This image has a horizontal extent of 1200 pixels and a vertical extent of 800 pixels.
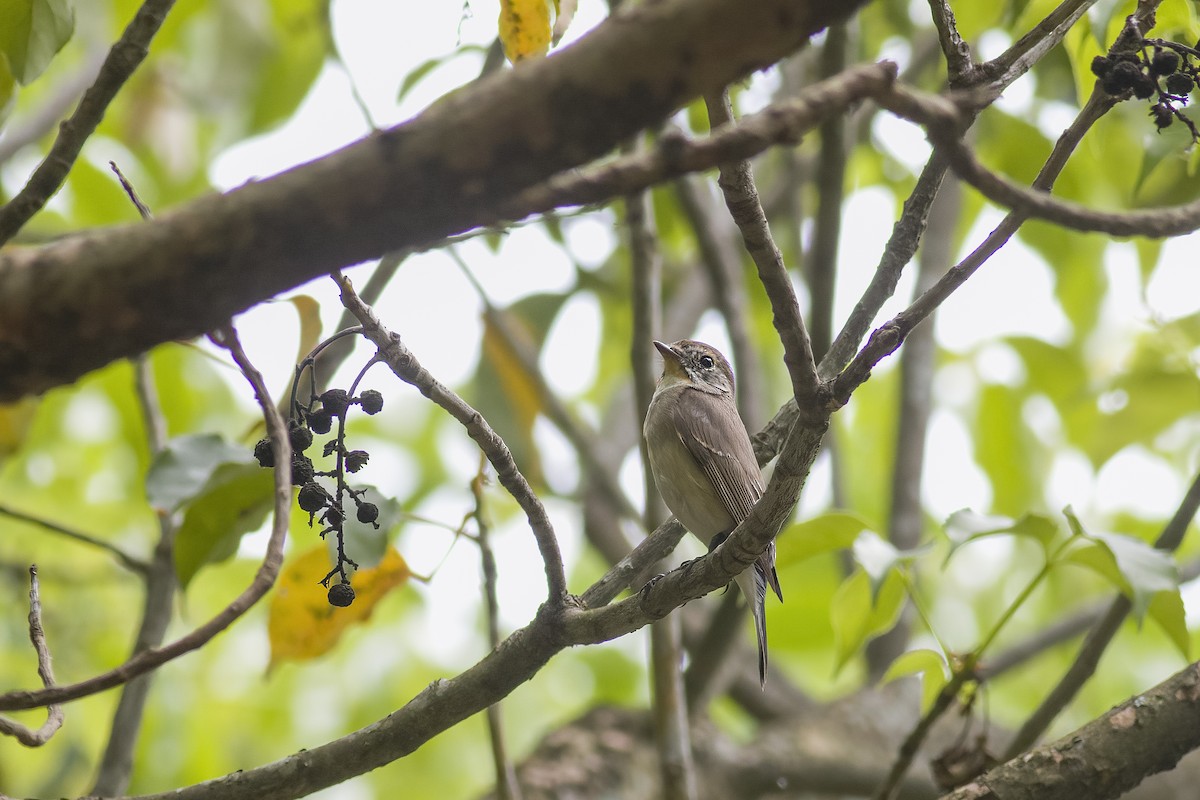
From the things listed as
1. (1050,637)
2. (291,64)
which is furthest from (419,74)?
(1050,637)

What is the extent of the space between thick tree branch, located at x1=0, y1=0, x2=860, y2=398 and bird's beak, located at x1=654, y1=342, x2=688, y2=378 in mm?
4208

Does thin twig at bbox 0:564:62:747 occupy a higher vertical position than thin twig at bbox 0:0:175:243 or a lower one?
lower

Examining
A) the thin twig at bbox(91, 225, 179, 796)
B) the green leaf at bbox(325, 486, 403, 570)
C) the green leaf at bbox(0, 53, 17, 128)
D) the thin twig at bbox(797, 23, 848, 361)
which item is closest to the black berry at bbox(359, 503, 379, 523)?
the green leaf at bbox(325, 486, 403, 570)

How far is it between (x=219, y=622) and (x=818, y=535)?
2.28 m

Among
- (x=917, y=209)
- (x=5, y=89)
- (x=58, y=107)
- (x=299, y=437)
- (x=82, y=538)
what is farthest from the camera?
(x=58, y=107)

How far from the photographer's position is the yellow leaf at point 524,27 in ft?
9.50

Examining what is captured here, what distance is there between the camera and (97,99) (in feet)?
9.29

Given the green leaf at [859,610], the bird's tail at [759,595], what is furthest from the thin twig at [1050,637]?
the green leaf at [859,610]

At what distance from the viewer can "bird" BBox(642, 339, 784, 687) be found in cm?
454

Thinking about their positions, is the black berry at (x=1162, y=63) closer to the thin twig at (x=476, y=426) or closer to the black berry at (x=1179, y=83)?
the black berry at (x=1179, y=83)

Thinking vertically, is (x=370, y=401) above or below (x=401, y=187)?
above

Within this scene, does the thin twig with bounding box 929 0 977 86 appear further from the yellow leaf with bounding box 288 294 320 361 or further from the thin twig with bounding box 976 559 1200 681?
the thin twig with bounding box 976 559 1200 681

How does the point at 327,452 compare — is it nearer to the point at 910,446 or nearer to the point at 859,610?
the point at 859,610

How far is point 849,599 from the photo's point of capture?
371cm
